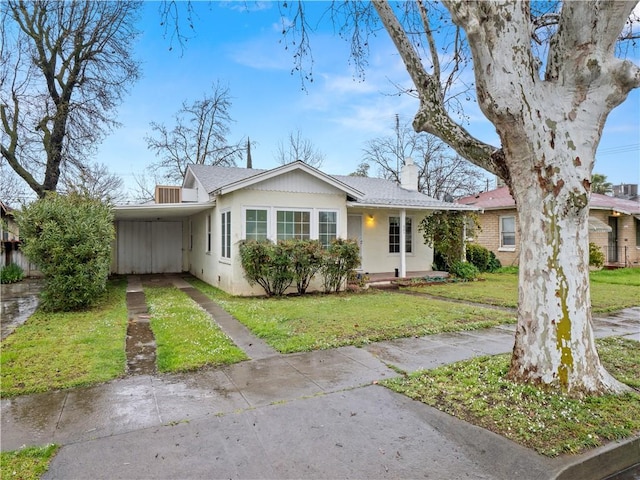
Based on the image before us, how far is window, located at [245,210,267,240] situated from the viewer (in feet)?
36.2

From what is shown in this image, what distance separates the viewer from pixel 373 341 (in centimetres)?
621

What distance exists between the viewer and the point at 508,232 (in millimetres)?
19219

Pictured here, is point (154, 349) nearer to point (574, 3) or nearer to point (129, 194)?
point (574, 3)

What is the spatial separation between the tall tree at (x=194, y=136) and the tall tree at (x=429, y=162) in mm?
11825

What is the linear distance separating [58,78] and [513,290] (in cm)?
2015

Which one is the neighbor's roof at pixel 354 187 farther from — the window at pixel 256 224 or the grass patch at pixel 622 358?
the grass patch at pixel 622 358

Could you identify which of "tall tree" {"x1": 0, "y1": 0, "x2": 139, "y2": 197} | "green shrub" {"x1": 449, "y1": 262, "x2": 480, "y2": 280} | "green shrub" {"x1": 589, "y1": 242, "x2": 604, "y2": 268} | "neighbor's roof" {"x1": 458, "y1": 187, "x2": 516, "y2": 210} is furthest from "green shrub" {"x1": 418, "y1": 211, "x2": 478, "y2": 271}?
"tall tree" {"x1": 0, "y1": 0, "x2": 139, "y2": 197}

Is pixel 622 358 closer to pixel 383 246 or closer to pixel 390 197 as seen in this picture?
pixel 383 246

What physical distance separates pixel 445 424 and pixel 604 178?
135 ft

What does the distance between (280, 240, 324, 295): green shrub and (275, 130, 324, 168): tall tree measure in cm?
2053

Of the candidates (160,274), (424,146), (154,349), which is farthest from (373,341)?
(424,146)

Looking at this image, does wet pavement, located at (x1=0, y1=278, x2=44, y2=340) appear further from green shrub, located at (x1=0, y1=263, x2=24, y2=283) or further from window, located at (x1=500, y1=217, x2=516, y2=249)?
window, located at (x1=500, y1=217, x2=516, y2=249)

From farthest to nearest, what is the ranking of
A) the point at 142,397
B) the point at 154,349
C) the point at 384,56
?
the point at 384,56
the point at 154,349
the point at 142,397

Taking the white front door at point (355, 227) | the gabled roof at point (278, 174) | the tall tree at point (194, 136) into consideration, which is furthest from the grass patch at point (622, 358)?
the tall tree at point (194, 136)
